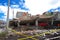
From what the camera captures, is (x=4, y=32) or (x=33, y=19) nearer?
(x=4, y=32)

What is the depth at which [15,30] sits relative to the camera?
572 cm

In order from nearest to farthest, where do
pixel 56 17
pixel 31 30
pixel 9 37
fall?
pixel 9 37 → pixel 31 30 → pixel 56 17

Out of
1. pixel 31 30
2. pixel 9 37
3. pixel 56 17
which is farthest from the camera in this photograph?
pixel 56 17

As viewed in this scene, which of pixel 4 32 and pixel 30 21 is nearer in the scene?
pixel 4 32

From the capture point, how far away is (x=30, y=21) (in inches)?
237

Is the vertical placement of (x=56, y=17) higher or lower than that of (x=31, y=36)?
higher

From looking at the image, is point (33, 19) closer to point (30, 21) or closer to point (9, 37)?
point (30, 21)

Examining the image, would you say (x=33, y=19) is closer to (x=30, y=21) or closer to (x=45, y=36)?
(x=30, y=21)

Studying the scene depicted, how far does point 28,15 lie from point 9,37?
107 cm

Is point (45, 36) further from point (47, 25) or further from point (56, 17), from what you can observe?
point (56, 17)

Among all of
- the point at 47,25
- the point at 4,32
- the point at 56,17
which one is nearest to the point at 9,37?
the point at 4,32

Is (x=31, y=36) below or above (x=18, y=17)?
below

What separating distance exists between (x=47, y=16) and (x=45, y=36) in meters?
0.85

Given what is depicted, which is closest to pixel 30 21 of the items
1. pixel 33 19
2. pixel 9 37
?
pixel 33 19
